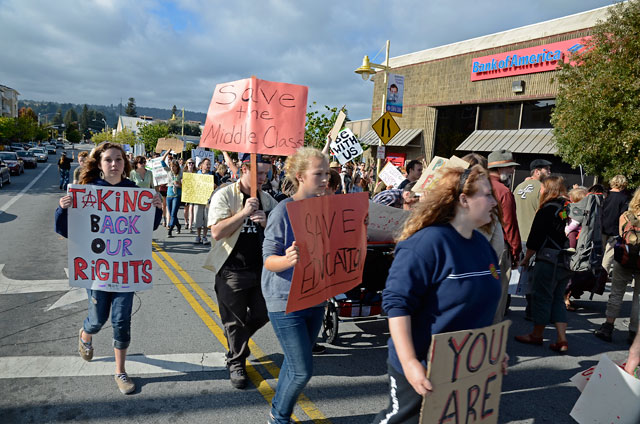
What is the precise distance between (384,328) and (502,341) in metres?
3.28

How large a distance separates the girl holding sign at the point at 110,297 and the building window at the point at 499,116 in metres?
19.0

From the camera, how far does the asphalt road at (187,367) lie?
135 inches

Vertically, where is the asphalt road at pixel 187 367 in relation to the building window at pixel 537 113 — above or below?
below

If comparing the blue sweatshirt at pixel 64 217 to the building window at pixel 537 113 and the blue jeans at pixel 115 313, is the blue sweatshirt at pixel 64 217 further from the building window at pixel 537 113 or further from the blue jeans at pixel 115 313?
the building window at pixel 537 113

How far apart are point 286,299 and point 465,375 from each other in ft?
3.94

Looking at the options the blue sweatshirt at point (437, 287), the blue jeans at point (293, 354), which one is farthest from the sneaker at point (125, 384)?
the blue sweatshirt at point (437, 287)

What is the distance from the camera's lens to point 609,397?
9.21ft

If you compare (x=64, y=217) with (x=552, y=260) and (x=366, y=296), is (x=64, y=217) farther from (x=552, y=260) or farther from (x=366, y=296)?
(x=552, y=260)

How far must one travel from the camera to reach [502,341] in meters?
2.25

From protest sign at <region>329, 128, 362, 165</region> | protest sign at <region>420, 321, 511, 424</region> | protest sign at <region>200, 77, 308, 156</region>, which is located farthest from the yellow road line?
protest sign at <region>329, 128, 362, 165</region>

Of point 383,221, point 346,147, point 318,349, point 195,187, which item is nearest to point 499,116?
point 346,147

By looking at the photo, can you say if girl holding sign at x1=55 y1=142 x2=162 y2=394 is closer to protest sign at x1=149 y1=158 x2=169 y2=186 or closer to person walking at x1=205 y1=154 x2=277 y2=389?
person walking at x1=205 y1=154 x2=277 y2=389

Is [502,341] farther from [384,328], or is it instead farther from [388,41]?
[388,41]

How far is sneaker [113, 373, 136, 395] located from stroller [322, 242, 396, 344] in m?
1.99
